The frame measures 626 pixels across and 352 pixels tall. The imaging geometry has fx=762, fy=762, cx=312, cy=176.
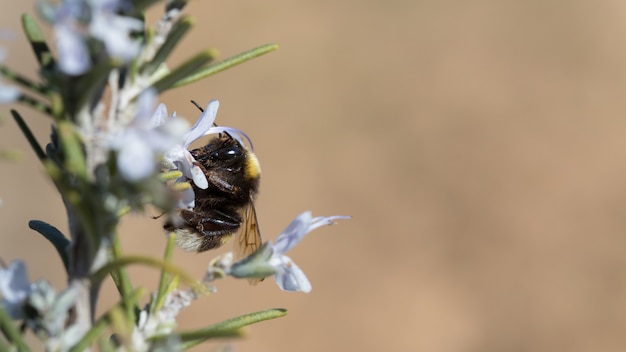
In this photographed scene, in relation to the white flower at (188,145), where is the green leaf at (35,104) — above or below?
above

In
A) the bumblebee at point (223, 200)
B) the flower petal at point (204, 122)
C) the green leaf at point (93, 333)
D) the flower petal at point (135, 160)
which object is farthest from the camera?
the bumblebee at point (223, 200)

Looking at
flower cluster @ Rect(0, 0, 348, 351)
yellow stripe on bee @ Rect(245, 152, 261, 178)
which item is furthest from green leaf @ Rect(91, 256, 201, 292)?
yellow stripe on bee @ Rect(245, 152, 261, 178)

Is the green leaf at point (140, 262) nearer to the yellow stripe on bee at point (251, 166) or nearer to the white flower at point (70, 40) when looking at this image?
the white flower at point (70, 40)

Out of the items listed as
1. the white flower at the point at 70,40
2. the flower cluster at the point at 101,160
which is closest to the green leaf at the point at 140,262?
the flower cluster at the point at 101,160

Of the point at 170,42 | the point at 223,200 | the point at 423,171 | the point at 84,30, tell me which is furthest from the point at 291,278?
the point at 423,171

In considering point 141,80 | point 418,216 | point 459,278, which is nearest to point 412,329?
point 459,278

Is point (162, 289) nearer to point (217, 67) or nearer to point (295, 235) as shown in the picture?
point (295, 235)

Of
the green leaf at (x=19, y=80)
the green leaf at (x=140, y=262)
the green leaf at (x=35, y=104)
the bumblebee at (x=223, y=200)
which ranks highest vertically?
the green leaf at (x=19, y=80)
